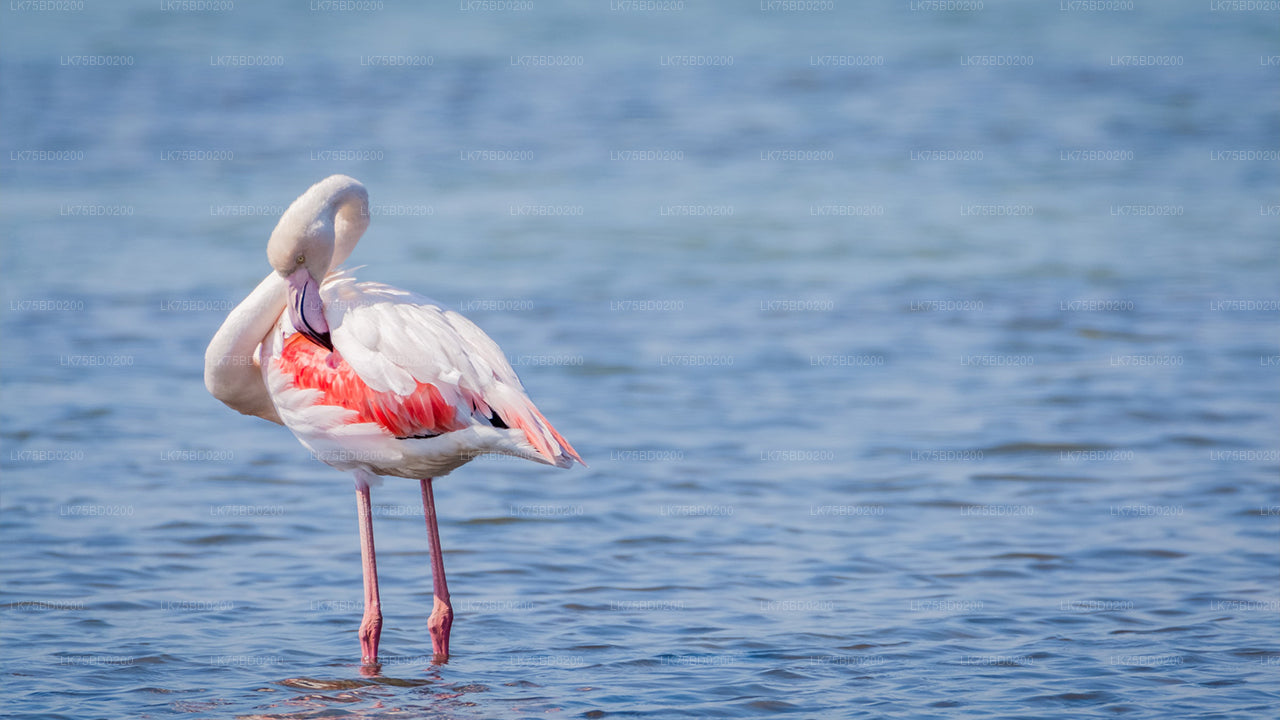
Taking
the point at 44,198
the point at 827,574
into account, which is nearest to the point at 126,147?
the point at 44,198

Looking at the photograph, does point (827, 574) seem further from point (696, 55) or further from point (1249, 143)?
point (696, 55)

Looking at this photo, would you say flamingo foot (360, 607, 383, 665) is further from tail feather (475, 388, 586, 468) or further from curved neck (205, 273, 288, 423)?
curved neck (205, 273, 288, 423)

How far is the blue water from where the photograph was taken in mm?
5715

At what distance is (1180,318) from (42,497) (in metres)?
8.61

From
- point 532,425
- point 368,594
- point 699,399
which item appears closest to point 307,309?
point 532,425

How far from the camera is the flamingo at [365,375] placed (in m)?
5.53

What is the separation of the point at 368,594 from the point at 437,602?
0.28 meters

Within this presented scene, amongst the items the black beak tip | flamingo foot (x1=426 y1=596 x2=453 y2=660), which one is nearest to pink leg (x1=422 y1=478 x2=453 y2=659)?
flamingo foot (x1=426 y1=596 x2=453 y2=660)

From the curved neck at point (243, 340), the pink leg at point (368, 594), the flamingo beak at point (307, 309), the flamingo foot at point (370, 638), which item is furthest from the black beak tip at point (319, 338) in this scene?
the flamingo foot at point (370, 638)

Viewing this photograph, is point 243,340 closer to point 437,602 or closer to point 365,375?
point 365,375

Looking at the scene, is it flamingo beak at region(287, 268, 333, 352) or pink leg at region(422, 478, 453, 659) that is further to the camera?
pink leg at region(422, 478, 453, 659)

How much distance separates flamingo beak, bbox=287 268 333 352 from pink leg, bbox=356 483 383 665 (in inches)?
27.1

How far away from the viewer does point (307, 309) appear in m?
5.54

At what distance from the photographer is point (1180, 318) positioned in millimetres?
11531
